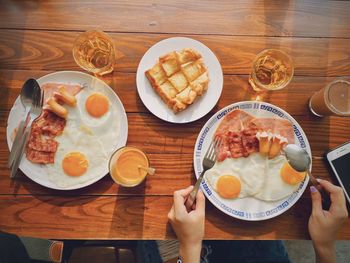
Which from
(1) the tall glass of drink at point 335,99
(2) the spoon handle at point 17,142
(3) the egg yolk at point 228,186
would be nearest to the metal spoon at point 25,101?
(2) the spoon handle at point 17,142

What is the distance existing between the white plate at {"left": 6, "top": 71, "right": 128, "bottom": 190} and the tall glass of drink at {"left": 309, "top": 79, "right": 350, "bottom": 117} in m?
0.89

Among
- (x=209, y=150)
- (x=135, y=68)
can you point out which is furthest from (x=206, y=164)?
(x=135, y=68)

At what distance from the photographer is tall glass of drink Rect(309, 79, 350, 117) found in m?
1.40

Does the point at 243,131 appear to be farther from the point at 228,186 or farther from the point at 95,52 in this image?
the point at 95,52

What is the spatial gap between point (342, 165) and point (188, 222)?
0.74 meters

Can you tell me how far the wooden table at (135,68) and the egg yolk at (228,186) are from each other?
9cm

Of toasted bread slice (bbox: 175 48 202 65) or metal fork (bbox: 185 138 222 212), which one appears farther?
toasted bread slice (bbox: 175 48 202 65)

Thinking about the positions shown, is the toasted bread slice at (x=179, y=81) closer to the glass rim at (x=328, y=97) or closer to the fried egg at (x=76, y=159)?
the fried egg at (x=76, y=159)

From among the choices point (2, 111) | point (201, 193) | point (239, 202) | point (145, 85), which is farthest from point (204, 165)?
point (2, 111)

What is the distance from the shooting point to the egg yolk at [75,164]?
4.50ft

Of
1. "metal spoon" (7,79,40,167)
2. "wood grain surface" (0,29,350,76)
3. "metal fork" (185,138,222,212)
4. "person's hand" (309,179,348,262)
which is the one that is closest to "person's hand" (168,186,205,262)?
"metal fork" (185,138,222,212)

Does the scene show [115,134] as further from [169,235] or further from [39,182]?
[169,235]

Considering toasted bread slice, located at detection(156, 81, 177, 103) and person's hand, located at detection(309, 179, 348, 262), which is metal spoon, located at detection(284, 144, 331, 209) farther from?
toasted bread slice, located at detection(156, 81, 177, 103)

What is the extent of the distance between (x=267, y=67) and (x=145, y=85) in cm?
58
